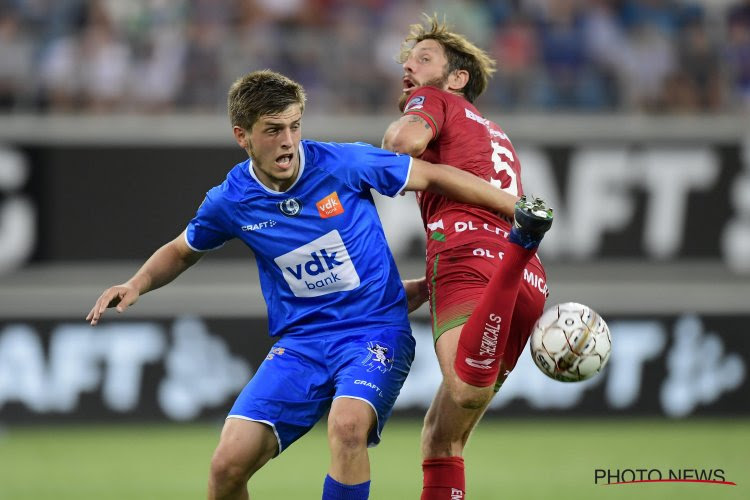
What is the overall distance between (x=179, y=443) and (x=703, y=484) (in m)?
4.54

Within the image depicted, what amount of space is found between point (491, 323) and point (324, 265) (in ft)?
2.72

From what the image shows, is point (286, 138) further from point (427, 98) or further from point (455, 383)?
point (455, 383)

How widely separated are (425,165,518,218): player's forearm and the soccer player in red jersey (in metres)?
0.07

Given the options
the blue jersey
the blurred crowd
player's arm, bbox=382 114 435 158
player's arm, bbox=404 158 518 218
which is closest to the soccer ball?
player's arm, bbox=404 158 518 218

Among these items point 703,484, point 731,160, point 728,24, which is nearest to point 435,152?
point 703,484

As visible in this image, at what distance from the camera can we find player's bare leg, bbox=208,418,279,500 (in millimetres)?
5363

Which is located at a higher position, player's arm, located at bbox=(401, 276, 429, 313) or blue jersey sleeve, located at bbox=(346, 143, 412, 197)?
blue jersey sleeve, located at bbox=(346, 143, 412, 197)

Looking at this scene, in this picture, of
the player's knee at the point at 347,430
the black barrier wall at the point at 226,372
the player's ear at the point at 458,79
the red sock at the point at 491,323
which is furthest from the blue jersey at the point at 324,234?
the black barrier wall at the point at 226,372

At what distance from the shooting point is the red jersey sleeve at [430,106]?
5902mm

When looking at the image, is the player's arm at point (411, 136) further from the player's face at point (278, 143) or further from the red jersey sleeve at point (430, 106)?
the player's face at point (278, 143)

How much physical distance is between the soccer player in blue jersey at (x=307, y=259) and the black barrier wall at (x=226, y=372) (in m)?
5.36

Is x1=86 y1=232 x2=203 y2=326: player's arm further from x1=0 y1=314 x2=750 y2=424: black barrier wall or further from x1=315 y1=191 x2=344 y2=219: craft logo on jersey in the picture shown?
x1=0 y1=314 x2=750 y2=424: black barrier wall

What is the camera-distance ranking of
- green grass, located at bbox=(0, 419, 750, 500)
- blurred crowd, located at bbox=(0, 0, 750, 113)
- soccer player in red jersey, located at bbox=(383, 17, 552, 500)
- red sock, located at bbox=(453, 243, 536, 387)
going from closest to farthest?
red sock, located at bbox=(453, 243, 536, 387) < soccer player in red jersey, located at bbox=(383, 17, 552, 500) < green grass, located at bbox=(0, 419, 750, 500) < blurred crowd, located at bbox=(0, 0, 750, 113)

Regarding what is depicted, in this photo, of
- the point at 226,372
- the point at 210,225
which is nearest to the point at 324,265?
the point at 210,225
